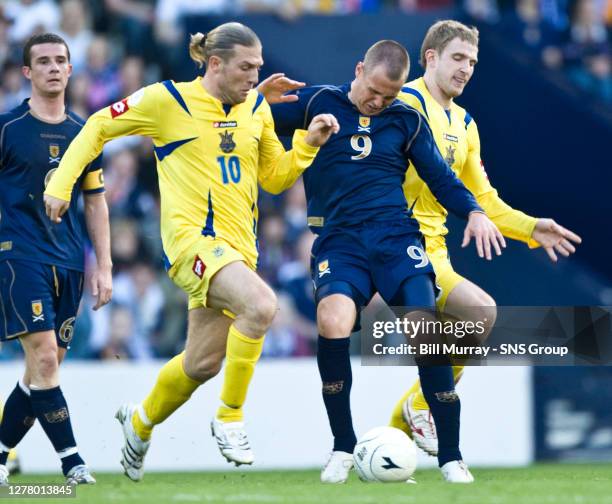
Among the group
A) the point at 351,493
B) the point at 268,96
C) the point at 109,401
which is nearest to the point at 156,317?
the point at 109,401

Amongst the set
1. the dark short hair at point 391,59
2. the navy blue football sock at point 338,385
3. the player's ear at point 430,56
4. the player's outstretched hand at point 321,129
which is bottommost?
the navy blue football sock at point 338,385

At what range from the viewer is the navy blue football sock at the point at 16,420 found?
8.34 metres

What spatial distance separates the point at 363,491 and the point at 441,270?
2167 mm

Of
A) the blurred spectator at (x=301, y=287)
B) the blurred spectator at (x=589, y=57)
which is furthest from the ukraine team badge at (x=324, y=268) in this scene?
the blurred spectator at (x=589, y=57)

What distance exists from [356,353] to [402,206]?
4684 mm

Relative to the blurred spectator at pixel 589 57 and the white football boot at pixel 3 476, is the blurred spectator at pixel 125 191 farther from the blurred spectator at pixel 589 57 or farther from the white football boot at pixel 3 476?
the white football boot at pixel 3 476

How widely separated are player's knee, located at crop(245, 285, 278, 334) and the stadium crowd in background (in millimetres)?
5008

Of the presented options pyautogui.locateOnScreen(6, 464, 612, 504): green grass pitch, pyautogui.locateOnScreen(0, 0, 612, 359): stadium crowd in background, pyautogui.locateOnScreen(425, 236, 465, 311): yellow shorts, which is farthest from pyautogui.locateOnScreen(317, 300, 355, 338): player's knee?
pyautogui.locateOnScreen(0, 0, 612, 359): stadium crowd in background

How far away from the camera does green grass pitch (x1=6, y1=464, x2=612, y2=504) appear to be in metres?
6.38

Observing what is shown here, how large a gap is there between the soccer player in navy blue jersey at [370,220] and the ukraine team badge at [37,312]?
1.60 meters

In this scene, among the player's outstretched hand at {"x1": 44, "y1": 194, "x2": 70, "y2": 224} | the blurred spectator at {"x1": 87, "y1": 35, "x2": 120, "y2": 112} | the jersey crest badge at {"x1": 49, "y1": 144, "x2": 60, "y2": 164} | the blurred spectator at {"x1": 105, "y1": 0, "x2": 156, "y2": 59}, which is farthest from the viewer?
the blurred spectator at {"x1": 105, "y1": 0, "x2": 156, "y2": 59}

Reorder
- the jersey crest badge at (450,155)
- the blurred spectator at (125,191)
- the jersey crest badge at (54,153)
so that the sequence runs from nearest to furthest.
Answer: the jersey crest badge at (54,153) → the jersey crest badge at (450,155) → the blurred spectator at (125,191)

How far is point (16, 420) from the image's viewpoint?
8359 mm

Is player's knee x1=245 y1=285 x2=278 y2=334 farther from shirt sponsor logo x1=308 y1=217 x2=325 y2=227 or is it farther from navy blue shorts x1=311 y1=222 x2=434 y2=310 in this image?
shirt sponsor logo x1=308 y1=217 x2=325 y2=227
